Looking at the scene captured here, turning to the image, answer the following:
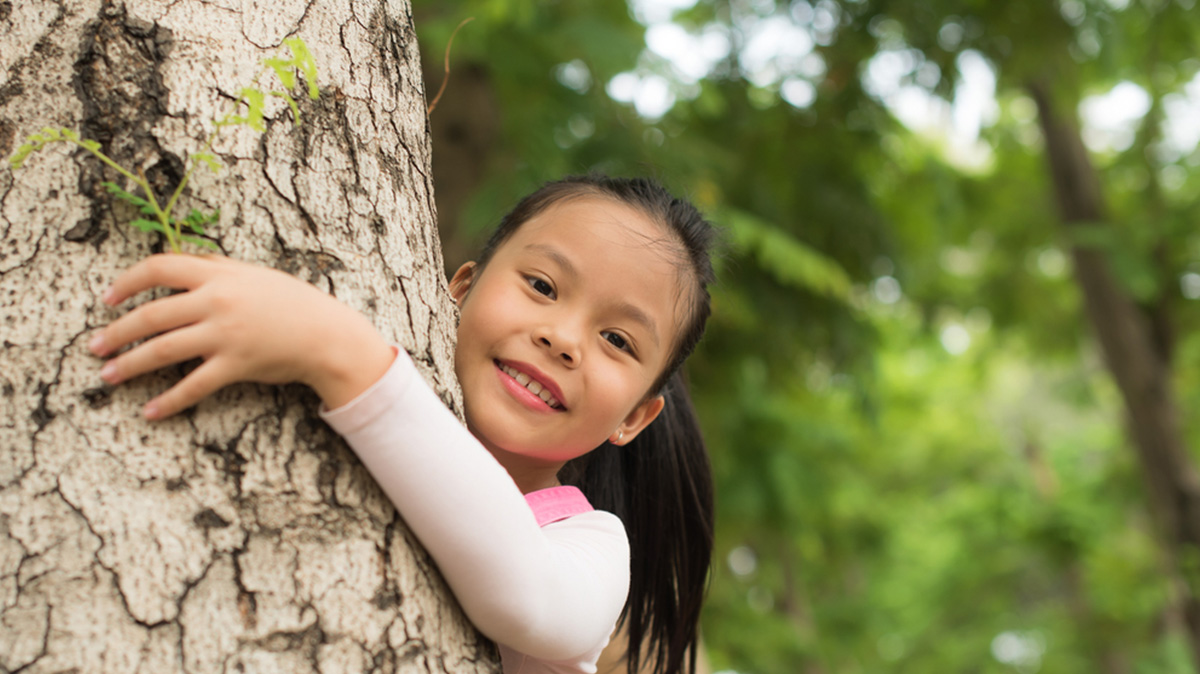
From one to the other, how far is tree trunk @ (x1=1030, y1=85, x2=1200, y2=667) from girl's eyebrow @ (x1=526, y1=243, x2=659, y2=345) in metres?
6.77

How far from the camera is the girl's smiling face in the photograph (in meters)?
1.46

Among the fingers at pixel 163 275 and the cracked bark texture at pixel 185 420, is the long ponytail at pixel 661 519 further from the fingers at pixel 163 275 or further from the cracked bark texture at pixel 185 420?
the fingers at pixel 163 275

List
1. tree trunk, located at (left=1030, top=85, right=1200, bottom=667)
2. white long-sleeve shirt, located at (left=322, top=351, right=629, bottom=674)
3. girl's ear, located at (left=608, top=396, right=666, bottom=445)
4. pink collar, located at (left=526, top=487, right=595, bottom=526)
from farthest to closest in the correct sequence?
tree trunk, located at (left=1030, top=85, right=1200, bottom=667)
girl's ear, located at (left=608, top=396, right=666, bottom=445)
pink collar, located at (left=526, top=487, right=595, bottom=526)
white long-sleeve shirt, located at (left=322, top=351, right=629, bottom=674)

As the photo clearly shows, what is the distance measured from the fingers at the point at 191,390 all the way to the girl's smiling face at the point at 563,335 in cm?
55

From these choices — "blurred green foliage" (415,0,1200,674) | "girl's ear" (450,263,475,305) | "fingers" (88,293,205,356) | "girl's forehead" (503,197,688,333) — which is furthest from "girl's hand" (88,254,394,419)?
"blurred green foliage" (415,0,1200,674)

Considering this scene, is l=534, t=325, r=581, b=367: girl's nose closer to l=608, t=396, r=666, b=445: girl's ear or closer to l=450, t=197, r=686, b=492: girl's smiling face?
l=450, t=197, r=686, b=492: girl's smiling face

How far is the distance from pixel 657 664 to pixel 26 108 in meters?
1.68

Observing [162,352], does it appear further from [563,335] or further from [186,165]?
[563,335]

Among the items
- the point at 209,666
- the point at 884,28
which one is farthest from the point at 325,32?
the point at 884,28

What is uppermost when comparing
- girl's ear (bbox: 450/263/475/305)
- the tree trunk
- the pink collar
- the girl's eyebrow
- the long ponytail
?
the tree trunk

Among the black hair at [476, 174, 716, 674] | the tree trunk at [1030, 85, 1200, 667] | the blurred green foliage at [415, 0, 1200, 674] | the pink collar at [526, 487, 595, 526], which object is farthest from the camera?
the tree trunk at [1030, 85, 1200, 667]

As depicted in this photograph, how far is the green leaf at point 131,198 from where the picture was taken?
95cm

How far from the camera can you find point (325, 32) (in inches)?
48.4

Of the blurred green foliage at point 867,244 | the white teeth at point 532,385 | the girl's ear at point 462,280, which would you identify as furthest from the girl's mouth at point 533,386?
the blurred green foliage at point 867,244
